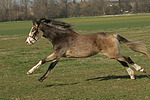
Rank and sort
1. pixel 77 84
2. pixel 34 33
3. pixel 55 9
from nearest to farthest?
pixel 34 33 → pixel 77 84 → pixel 55 9

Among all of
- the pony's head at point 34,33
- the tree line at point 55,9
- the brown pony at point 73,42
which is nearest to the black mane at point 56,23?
the brown pony at point 73,42

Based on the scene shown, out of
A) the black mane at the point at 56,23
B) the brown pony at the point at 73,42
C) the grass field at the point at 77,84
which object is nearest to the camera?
the grass field at the point at 77,84

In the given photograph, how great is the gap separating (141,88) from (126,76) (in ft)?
6.34

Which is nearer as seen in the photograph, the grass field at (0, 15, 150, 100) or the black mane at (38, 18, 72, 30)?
the grass field at (0, 15, 150, 100)

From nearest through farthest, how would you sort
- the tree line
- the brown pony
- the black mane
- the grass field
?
1. the grass field
2. the brown pony
3. the black mane
4. the tree line

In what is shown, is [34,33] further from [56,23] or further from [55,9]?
[55,9]

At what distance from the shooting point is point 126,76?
10.0 m

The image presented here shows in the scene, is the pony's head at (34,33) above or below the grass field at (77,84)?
above

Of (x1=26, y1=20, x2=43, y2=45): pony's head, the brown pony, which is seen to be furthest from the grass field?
(x1=26, y1=20, x2=43, y2=45): pony's head

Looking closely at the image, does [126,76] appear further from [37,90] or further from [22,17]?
[22,17]

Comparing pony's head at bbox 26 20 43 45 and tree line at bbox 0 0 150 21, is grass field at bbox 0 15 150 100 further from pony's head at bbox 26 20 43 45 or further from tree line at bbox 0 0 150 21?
tree line at bbox 0 0 150 21

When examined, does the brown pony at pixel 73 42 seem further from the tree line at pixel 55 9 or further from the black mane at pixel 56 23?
the tree line at pixel 55 9

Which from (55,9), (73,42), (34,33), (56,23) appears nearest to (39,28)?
(34,33)

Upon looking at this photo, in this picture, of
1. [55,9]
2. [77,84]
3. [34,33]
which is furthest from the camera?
[55,9]
